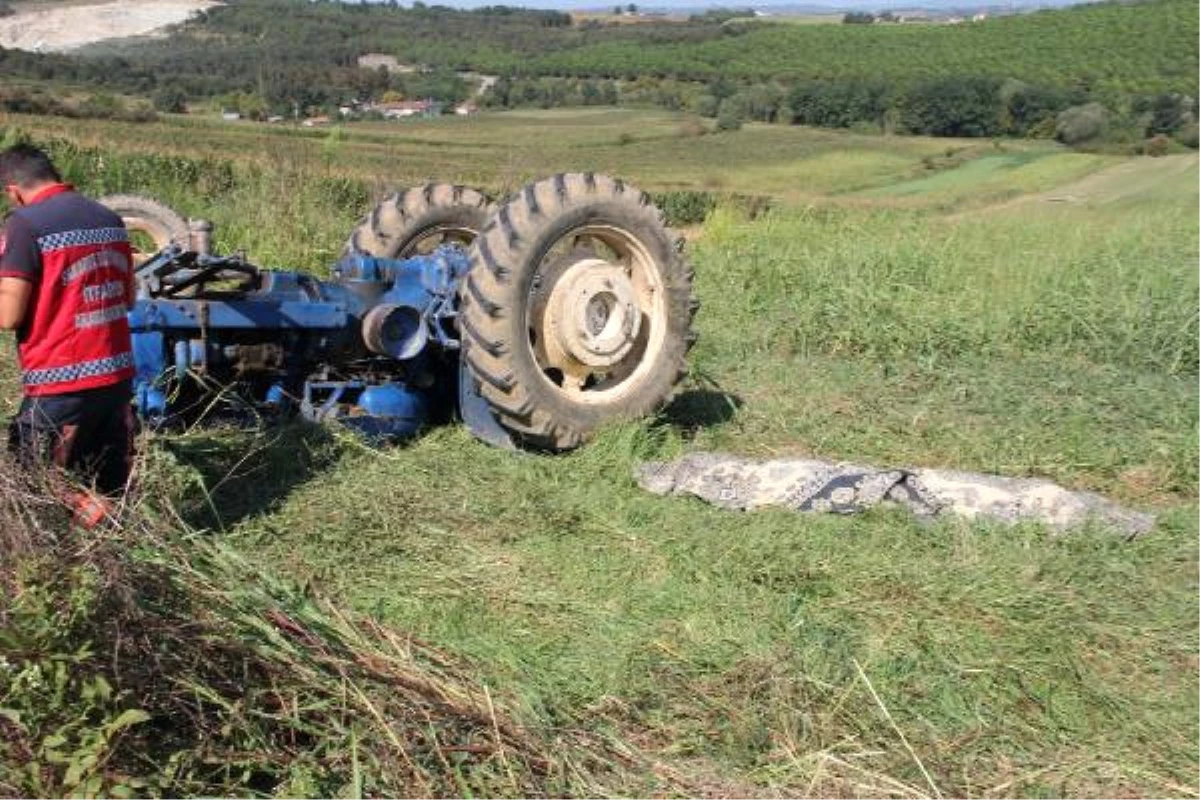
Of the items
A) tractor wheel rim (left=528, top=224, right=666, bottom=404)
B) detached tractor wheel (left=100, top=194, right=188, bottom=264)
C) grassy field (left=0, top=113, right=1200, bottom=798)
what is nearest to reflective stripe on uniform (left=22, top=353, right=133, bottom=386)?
grassy field (left=0, top=113, right=1200, bottom=798)

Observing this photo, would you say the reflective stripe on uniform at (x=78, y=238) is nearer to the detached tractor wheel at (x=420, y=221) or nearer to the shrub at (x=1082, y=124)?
the detached tractor wheel at (x=420, y=221)

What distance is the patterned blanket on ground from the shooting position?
16.9ft

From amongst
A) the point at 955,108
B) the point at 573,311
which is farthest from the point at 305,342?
the point at 955,108

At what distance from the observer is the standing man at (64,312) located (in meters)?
4.26

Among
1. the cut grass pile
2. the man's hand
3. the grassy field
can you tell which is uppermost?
the man's hand

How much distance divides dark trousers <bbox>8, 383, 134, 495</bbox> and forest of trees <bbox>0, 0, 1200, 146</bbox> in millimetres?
18051

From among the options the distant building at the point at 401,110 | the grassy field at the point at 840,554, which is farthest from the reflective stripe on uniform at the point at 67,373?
the distant building at the point at 401,110

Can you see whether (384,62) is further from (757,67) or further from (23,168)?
(23,168)

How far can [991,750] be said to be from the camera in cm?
347

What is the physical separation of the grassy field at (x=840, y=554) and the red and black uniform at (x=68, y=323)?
33cm

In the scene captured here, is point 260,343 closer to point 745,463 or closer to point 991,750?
point 745,463

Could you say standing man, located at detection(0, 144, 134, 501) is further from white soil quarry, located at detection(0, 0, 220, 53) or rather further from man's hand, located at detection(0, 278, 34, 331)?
white soil quarry, located at detection(0, 0, 220, 53)

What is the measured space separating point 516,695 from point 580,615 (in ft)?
2.75

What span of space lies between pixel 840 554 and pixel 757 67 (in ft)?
236
